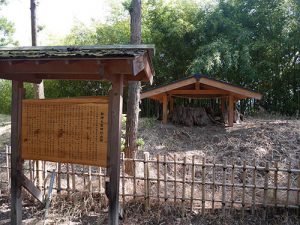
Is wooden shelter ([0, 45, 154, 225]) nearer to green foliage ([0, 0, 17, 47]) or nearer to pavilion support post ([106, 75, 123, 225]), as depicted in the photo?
pavilion support post ([106, 75, 123, 225])

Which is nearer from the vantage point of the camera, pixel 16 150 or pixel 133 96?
pixel 16 150

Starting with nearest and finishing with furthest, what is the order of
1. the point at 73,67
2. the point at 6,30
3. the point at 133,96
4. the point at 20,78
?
the point at 73,67
the point at 20,78
the point at 133,96
the point at 6,30

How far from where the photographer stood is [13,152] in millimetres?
4250

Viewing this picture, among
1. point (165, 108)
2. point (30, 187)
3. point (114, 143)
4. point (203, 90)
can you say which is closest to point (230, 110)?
point (203, 90)

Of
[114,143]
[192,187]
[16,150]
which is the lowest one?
[192,187]

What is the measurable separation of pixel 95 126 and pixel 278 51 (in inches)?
495

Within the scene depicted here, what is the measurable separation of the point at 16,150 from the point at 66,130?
0.88 m

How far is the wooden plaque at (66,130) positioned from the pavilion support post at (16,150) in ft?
0.22

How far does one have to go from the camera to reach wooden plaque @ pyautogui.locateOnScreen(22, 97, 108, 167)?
3801mm

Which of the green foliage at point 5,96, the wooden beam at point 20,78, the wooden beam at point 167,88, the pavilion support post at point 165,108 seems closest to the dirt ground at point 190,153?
the pavilion support post at point 165,108

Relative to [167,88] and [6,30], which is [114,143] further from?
[6,30]

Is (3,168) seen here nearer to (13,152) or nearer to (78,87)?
(13,152)

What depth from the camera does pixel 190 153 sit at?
828cm

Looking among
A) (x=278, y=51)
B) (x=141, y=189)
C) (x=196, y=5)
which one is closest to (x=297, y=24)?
(x=278, y=51)
